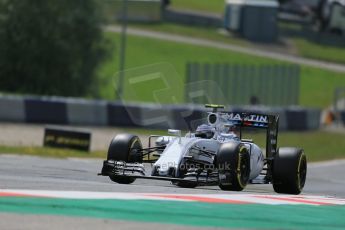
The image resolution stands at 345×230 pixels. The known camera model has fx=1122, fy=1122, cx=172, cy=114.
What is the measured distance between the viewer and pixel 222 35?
210 ft

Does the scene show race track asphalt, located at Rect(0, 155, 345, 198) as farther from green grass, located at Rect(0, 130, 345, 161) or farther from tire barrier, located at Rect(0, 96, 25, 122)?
tire barrier, located at Rect(0, 96, 25, 122)

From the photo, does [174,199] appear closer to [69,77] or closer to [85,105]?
[85,105]

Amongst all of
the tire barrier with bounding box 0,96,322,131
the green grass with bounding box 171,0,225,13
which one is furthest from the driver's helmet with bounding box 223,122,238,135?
the green grass with bounding box 171,0,225,13

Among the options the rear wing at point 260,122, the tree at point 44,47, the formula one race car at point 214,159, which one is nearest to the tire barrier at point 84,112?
the tree at point 44,47

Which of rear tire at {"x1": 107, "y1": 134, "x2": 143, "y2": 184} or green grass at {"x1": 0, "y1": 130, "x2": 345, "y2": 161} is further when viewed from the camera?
green grass at {"x1": 0, "y1": 130, "x2": 345, "y2": 161}

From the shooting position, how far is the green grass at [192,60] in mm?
49219

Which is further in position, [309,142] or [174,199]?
[309,142]

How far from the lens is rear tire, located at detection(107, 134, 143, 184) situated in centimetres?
1566

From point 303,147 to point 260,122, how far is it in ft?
49.4

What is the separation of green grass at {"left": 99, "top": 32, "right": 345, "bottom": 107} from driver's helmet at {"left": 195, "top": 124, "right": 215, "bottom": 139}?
1168 inches

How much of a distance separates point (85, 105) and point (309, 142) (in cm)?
691

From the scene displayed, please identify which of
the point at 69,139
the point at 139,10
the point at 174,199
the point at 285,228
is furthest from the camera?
the point at 139,10

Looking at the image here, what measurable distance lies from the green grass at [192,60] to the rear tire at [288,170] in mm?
29689

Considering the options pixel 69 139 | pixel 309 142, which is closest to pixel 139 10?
pixel 309 142
